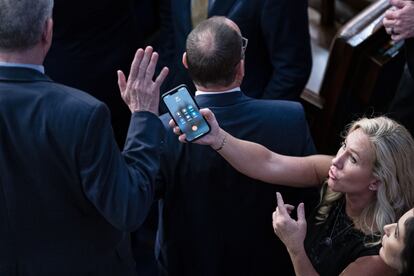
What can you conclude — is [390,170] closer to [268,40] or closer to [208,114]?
[208,114]

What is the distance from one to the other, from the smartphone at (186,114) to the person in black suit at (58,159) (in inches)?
2.6

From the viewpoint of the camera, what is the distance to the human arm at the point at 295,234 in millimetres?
1668

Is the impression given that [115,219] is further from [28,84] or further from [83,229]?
[28,84]

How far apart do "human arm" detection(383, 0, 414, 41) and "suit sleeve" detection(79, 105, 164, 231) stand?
3.10 feet

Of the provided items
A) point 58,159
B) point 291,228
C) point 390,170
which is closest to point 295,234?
point 291,228

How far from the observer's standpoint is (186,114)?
5.54 feet

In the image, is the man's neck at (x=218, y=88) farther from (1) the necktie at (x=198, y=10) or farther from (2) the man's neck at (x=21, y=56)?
(1) the necktie at (x=198, y=10)

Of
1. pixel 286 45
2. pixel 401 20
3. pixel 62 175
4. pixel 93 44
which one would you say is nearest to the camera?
pixel 62 175

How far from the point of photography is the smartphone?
5.49 ft

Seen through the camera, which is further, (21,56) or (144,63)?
(144,63)

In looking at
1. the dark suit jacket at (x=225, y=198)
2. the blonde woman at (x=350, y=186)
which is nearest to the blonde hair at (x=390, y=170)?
the blonde woman at (x=350, y=186)

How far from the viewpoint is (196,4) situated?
2.39 metres

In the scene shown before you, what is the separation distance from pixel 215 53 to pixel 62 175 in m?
0.53

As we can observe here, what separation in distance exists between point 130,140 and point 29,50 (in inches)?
13.5
